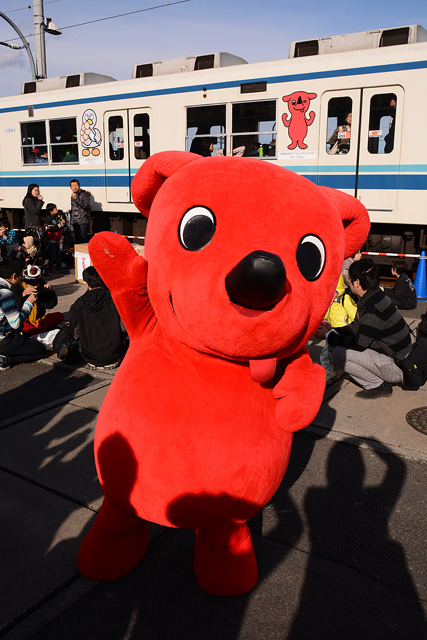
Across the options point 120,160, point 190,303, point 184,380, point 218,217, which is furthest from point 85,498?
point 120,160

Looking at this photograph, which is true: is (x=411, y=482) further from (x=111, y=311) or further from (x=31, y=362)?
(x=31, y=362)

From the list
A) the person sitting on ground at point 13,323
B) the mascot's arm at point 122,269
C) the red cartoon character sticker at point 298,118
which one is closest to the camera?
the mascot's arm at point 122,269

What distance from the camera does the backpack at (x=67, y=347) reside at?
18.5 feet

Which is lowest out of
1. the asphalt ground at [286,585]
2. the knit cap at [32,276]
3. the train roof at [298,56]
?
the asphalt ground at [286,585]

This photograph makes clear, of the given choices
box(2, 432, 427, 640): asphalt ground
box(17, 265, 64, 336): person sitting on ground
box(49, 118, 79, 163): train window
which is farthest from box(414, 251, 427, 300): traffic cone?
box(49, 118, 79, 163): train window

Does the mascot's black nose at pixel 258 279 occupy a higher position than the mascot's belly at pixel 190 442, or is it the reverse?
the mascot's black nose at pixel 258 279

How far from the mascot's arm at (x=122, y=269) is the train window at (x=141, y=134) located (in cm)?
902

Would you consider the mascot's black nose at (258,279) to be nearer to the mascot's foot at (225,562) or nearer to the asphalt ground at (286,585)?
the mascot's foot at (225,562)

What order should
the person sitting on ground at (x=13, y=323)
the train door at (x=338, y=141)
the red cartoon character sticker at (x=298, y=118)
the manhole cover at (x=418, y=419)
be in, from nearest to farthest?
1. the manhole cover at (x=418, y=419)
2. the person sitting on ground at (x=13, y=323)
3. the train door at (x=338, y=141)
4. the red cartoon character sticker at (x=298, y=118)

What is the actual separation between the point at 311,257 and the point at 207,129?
855 cm

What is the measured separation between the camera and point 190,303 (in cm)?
175

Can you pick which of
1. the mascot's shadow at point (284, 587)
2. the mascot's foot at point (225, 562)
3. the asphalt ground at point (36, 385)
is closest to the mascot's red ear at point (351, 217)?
the mascot's shadow at point (284, 587)

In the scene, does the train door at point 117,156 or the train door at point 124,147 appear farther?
the train door at point 117,156

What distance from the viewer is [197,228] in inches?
73.2
